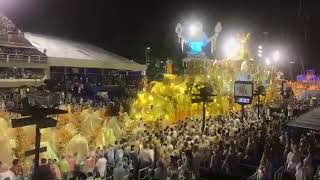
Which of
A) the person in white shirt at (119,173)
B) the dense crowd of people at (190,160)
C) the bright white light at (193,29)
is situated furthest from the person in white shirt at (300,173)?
the bright white light at (193,29)

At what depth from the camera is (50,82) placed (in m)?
14.2

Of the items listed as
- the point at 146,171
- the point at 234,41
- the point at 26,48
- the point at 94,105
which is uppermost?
the point at 234,41

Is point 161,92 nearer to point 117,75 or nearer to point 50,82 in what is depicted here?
point 117,75

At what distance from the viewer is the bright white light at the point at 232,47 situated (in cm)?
3550

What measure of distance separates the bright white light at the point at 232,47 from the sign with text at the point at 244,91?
19757 millimetres

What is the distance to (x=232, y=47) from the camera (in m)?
36.4

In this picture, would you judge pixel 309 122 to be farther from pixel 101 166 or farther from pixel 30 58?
pixel 30 58

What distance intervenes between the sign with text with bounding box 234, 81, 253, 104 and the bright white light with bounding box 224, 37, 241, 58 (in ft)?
64.8

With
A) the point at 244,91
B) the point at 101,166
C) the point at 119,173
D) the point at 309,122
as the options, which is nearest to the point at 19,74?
the point at 101,166

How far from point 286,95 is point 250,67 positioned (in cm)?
739

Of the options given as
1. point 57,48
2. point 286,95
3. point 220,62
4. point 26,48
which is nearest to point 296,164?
point 26,48

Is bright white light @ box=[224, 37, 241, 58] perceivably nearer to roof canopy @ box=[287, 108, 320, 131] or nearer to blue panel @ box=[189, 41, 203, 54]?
blue panel @ box=[189, 41, 203, 54]

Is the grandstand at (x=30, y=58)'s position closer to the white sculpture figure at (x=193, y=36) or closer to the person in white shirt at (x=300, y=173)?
the person in white shirt at (x=300, y=173)

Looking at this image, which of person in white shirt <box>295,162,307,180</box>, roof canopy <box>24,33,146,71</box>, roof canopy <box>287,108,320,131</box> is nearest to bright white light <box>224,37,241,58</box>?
roof canopy <box>24,33,146,71</box>
